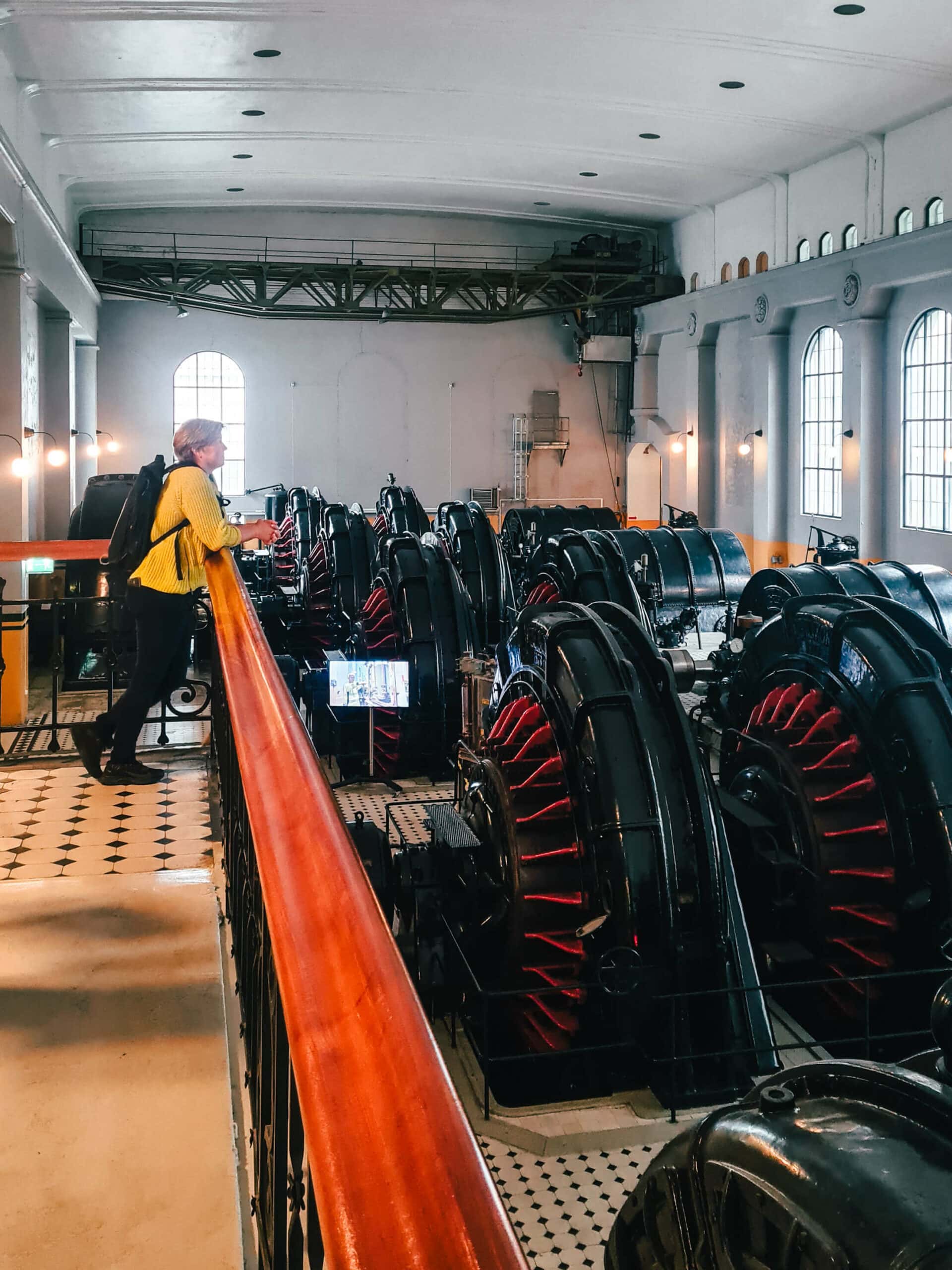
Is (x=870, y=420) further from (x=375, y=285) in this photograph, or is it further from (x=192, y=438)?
(x=192, y=438)

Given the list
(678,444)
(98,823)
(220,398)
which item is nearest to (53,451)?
(220,398)

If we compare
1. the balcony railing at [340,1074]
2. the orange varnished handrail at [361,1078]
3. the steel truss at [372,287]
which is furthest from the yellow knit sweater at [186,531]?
the steel truss at [372,287]

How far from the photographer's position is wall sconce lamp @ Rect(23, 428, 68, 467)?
1119 cm

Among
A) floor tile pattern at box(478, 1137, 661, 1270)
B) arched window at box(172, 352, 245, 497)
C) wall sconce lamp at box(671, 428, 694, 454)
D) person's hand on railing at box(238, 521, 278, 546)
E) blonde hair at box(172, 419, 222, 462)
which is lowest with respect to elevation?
floor tile pattern at box(478, 1137, 661, 1270)

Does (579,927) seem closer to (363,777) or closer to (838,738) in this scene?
(838,738)

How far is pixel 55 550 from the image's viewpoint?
5.04 metres

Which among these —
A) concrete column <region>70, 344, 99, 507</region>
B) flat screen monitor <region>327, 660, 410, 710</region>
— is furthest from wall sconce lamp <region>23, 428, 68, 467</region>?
flat screen monitor <region>327, 660, 410, 710</region>

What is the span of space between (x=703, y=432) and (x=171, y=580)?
1719cm

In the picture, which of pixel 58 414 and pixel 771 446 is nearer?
pixel 58 414

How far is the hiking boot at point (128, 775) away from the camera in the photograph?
456 centimetres

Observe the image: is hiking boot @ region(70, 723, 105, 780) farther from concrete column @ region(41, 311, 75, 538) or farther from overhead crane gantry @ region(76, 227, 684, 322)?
overhead crane gantry @ region(76, 227, 684, 322)

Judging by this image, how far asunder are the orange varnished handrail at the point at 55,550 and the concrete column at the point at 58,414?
9499 millimetres

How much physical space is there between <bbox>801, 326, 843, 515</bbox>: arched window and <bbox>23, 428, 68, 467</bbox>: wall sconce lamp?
1014cm

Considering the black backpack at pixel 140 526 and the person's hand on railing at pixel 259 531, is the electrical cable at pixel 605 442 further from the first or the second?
the person's hand on railing at pixel 259 531
